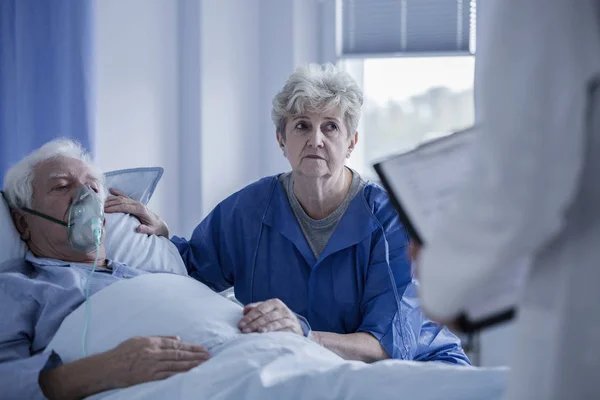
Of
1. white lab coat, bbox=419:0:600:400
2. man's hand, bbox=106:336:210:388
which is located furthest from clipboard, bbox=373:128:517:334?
man's hand, bbox=106:336:210:388

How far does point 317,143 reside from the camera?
213 centimetres

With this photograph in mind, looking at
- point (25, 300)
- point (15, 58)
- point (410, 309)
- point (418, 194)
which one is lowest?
point (410, 309)

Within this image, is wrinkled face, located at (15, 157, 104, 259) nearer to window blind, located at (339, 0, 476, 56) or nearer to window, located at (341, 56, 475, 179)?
window, located at (341, 56, 475, 179)

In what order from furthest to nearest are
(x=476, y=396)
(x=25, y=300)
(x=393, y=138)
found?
(x=393, y=138) < (x=25, y=300) < (x=476, y=396)

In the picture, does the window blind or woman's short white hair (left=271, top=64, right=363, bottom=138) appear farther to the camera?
the window blind

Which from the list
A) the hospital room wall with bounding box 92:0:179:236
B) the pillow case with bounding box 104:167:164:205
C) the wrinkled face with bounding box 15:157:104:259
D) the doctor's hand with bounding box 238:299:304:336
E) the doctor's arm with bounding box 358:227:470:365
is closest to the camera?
the doctor's hand with bounding box 238:299:304:336

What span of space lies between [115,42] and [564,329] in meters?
2.57

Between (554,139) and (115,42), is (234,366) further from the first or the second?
(115,42)

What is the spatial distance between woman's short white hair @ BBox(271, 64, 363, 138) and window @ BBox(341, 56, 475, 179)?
4.79 feet

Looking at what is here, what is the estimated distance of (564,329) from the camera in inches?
30.6

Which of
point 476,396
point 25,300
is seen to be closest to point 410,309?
point 476,396

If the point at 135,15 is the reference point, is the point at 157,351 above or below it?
below

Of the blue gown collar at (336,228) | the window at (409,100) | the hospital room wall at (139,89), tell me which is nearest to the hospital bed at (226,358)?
the blue gown collar at (336,228)

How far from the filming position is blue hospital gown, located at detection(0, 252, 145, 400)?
58.1 inches
